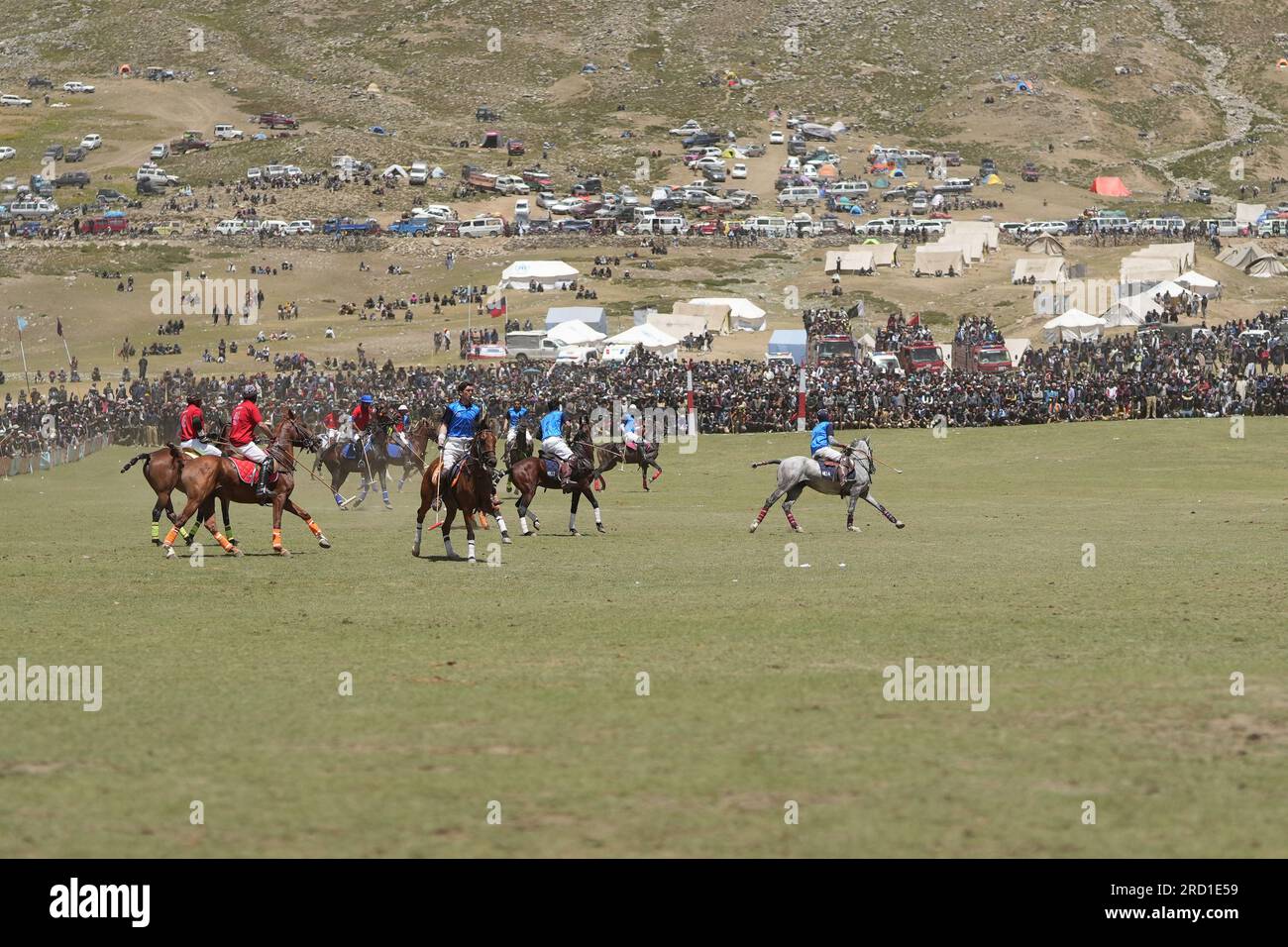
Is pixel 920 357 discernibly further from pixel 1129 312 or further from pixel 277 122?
pixel 277 122

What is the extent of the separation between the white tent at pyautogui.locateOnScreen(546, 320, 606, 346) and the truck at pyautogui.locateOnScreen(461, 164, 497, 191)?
57782 millimetres

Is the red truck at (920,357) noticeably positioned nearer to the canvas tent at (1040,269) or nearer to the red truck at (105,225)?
the canvas tent at (1040,269)

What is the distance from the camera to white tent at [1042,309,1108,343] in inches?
2987

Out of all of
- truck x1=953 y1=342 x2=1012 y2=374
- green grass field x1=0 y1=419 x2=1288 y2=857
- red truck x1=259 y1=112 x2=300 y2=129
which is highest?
red truck x1=259 y1=112 x2=300 y2=129

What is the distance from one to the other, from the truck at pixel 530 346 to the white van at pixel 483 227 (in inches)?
1352

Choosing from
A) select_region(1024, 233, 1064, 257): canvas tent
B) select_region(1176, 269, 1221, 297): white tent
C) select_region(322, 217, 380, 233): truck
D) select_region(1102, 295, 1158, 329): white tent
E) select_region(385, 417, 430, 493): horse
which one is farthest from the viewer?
select_region(322, 217, 380, 233): truck

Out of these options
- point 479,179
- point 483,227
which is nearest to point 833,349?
point 483,227

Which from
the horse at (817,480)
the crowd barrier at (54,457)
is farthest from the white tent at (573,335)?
the horse at (817,480)

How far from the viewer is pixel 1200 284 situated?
273ft

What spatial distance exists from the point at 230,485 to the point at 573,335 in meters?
51.8

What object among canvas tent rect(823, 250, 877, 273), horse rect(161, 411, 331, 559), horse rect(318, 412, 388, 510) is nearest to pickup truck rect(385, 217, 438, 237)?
canvas tent rect(823, 250, 877, 273)

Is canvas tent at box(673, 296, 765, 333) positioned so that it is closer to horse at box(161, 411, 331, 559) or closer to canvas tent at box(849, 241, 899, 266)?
canvas tent at box(849, 241, 899, 266)
